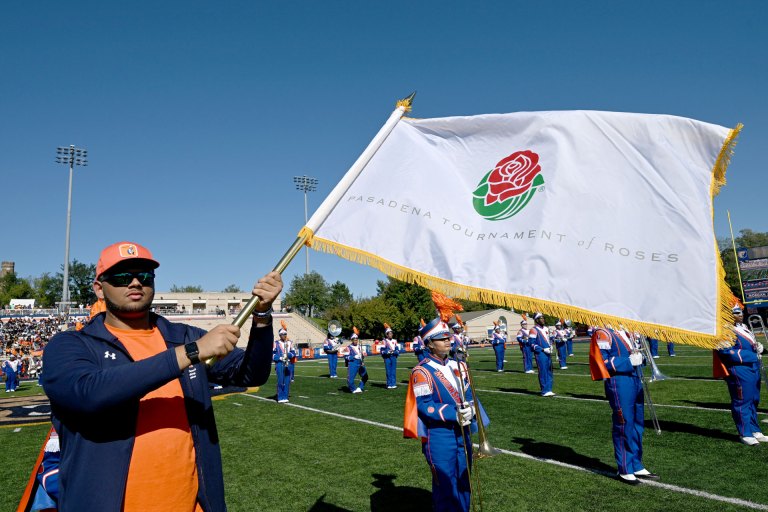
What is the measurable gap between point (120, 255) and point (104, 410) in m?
0.74

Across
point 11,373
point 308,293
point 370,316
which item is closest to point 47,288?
point 308,293

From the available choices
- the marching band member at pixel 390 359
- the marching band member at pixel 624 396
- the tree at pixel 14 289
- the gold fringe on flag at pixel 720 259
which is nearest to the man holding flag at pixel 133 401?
the gold fringe on flag at pixel 720 259

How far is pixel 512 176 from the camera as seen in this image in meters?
3.62

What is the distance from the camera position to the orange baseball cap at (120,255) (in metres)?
2.49

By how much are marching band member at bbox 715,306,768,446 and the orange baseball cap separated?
915 centimetres

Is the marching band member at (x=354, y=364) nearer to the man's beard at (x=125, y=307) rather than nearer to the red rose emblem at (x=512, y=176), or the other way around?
the red rose emblem at (x=512, y=176)

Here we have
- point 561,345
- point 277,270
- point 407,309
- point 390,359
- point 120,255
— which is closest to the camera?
point 120,255

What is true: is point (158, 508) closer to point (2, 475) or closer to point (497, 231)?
point (497, 231)

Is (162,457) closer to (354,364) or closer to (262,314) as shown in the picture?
(262,314)

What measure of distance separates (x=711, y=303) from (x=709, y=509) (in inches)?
169

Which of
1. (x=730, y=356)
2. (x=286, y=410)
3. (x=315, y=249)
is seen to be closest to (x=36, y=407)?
(x=286, y=410)

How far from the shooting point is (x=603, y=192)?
3314 millimetres

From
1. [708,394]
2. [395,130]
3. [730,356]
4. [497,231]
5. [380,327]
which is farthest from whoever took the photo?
[380,327]

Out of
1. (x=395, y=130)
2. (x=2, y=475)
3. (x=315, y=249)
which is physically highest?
(x=395, y=130)
